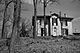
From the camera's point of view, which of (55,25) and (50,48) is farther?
(55,25)

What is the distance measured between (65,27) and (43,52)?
31.6m

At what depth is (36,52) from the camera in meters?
8.62

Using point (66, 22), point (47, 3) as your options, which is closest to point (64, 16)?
point (66, 22)

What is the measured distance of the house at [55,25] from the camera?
3706cm

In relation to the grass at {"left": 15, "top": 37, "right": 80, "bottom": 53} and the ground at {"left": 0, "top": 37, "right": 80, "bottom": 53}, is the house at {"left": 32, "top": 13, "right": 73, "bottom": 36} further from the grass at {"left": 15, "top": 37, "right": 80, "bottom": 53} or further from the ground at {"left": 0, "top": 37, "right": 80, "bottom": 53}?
the grass at {"left": 15, "top": 37, "right": 80, "bottom": 53}

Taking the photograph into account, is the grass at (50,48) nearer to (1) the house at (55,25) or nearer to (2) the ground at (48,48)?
(2) the ground at (48,48)

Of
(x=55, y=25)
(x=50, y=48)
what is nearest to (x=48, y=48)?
(x=50, y=48)

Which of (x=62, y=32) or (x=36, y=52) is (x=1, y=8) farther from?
(x=62, y=32)

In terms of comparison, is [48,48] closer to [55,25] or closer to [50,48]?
[50,48]

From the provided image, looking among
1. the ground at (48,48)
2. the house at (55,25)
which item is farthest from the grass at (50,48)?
the house at (55,25)

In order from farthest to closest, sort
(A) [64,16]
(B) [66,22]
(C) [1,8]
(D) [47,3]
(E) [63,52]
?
(A) [64,16]
(B) [66,22]
(D) [47,3]
(C) [1,8]
(E) [63,52]

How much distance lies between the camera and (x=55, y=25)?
1474 inches

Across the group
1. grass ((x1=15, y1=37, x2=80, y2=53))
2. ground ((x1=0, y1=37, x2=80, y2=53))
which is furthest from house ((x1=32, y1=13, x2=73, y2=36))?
grass ((x1=15, y1=37, x2=80, y2=53))

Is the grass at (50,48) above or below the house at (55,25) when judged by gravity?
below
